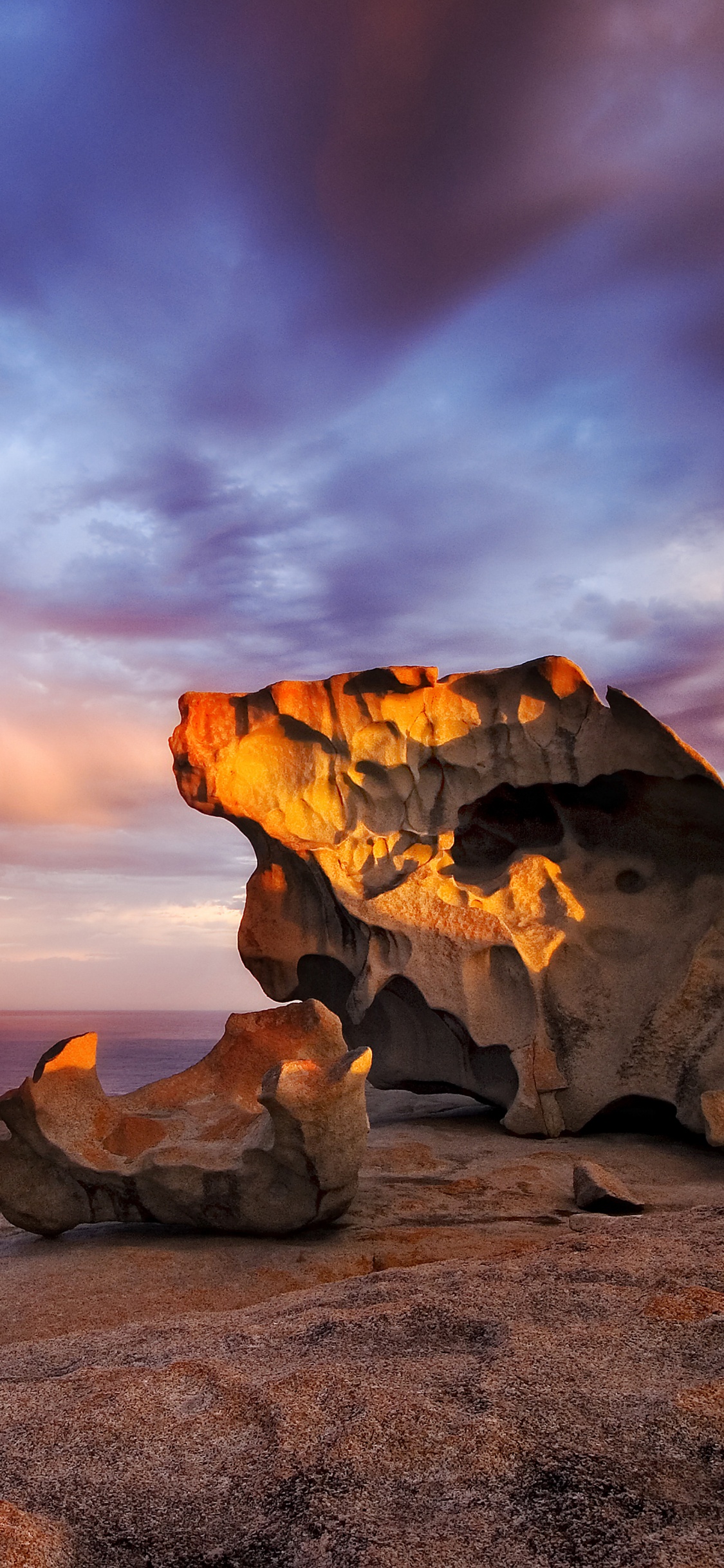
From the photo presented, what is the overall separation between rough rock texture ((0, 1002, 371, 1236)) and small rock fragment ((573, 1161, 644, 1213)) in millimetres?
1304

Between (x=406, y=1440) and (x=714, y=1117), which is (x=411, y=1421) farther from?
(x=714, y=1117)

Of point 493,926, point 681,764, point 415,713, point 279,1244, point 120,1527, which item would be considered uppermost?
point 415,713

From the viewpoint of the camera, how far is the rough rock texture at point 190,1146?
488cm

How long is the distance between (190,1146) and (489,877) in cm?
404

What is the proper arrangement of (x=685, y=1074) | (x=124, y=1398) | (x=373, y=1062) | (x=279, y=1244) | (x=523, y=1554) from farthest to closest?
(x=373, y=1062)
(x=685, y=1074)
(x=279, y=1244)
(x=124, y=1398)
(x=523, y=1554)

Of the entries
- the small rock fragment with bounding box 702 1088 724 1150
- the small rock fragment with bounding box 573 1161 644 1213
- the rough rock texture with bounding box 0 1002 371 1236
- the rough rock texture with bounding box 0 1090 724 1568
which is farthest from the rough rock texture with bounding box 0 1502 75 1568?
the small rock fragment with bounding box 702 1088 724 1150

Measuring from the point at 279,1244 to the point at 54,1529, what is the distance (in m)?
3.54

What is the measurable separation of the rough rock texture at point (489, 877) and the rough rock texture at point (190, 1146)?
2.23m

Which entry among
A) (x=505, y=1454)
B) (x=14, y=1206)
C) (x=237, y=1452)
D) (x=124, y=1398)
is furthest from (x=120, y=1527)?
(x=14, y=1206)

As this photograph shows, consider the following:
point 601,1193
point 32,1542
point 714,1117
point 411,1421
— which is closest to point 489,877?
point 714,1117

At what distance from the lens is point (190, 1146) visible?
538 cm

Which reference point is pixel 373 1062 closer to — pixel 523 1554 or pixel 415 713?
pixel 415 713

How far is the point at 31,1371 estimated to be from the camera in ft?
9.23

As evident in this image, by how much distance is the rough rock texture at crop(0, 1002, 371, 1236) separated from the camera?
4.88 metres
